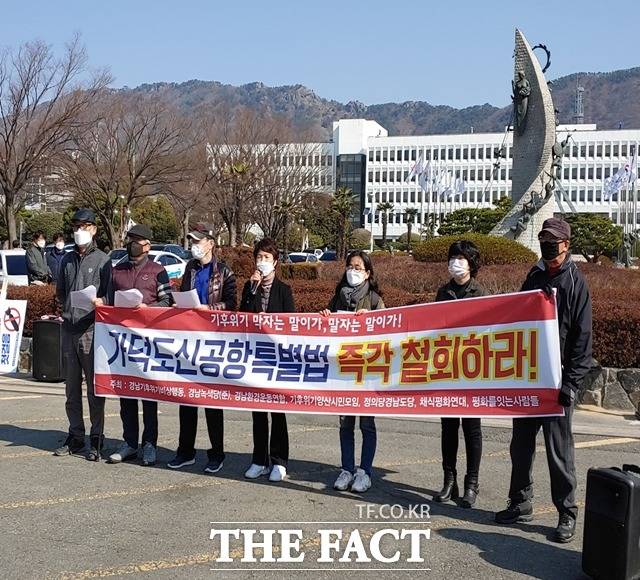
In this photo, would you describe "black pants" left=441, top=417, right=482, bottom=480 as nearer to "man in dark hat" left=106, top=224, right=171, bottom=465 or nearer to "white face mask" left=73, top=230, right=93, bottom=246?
"man in dark hat" left=106, top=224, right=171, bottom=465

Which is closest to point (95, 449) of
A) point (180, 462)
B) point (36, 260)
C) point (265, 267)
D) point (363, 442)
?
point (180, 462)

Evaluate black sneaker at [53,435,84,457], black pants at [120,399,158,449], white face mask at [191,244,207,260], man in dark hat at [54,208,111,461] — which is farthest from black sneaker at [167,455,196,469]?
white face mask at [191,244,207,260]

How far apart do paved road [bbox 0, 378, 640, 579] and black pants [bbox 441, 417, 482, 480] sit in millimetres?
293

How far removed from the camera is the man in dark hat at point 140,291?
702 centimetres

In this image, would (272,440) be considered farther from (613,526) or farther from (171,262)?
(171,262)

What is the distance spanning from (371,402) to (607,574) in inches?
90.4

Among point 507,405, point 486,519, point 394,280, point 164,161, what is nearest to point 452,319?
point 507,405

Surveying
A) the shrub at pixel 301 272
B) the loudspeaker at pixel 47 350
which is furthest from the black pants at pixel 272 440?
the shrub at pixel 301 272

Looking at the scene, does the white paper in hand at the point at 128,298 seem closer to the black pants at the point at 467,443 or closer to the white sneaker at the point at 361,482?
the white sneaker at the point at 361,482

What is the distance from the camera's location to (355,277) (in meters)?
6.42

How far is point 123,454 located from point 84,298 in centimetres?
143

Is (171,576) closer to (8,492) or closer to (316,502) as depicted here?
(316,502)

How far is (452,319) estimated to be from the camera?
6.11 m

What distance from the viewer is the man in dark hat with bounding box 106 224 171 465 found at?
702 cm
